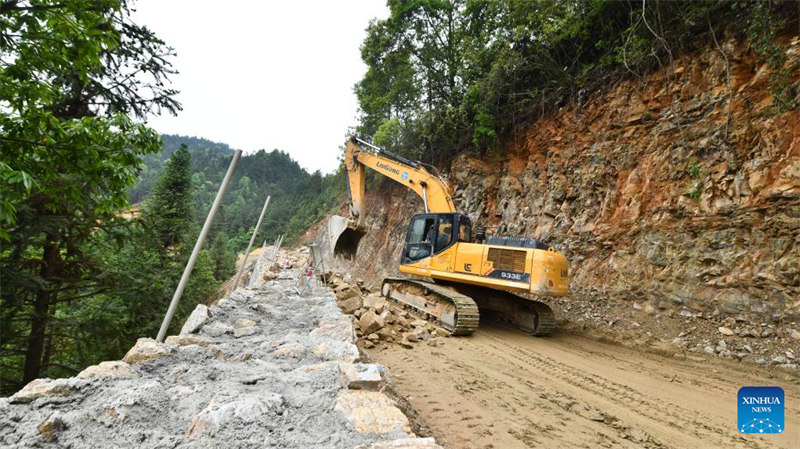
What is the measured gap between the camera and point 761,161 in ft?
19.3

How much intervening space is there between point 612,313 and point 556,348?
6.43ft

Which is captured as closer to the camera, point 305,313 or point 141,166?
point 141,166

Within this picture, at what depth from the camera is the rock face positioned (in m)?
1.46

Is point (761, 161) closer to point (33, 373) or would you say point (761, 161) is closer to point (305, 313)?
point (305, 313)

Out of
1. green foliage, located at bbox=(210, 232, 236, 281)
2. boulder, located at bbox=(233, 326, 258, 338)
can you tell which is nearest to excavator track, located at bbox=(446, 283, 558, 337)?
boulder, located at bbox=(233, 326, 258, 338)

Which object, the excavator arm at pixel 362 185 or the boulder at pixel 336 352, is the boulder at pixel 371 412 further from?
the excavator arm at pixel 362 185

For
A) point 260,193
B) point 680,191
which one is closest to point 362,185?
point 680,191

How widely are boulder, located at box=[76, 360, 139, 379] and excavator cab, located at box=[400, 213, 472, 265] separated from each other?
6149 mm

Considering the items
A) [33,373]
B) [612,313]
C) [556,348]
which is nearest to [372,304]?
[556,348]

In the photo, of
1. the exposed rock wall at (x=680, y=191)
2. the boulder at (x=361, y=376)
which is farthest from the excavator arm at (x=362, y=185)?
the boulder at (x=361, y=376)

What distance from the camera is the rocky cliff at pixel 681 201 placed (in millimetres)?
5559

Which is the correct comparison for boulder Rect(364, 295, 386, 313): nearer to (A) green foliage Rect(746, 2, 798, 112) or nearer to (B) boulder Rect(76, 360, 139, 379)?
(B) boulder Rect(76, 360, 139, 379)

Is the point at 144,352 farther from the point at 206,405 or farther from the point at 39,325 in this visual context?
the point at 39,325

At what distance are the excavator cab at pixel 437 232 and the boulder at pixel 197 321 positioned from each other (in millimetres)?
5068
